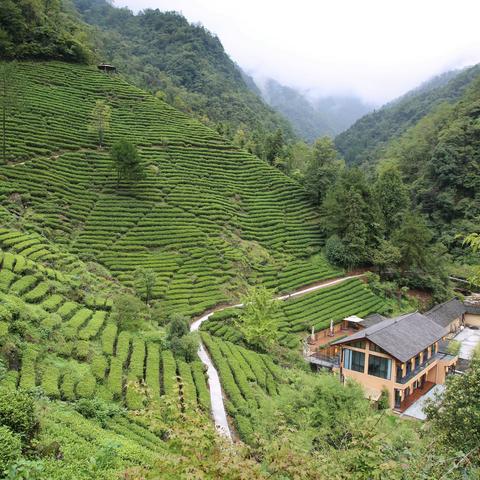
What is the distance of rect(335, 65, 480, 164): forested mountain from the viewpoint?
413 feet

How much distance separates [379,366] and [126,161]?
32.5 m

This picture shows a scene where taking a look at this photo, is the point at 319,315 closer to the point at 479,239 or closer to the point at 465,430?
the point at 465,430

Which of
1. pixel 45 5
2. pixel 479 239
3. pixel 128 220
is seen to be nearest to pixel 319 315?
pixel 128 220

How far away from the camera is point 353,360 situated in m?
29.9

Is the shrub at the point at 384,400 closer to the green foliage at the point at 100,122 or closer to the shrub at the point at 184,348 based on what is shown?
the shrub at the point at 184,348

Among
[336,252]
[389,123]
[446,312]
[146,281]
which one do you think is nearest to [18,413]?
[146,281]

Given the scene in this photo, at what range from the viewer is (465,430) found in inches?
490

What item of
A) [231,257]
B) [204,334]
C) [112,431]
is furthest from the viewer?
[231,257]

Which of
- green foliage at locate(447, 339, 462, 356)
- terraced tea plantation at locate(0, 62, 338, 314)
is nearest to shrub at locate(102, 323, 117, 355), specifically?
terraced tea plantation at locate(0, 62, 338, 314)

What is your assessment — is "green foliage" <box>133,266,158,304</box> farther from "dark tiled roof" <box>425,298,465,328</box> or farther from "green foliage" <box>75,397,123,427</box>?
"dark tiled roof" <box>425,298,465,328</box>

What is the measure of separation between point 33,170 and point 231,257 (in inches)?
875

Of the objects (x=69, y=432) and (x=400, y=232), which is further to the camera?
(x=400, y=232)

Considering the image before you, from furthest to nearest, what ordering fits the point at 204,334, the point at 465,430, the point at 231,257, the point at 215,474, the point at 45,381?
1. the point at 231,257
2. the point at 204,334
3. the point at 45,381
4. the point at 465,430
5. the point at 215,474

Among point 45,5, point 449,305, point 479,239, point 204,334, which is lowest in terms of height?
point 449,305
